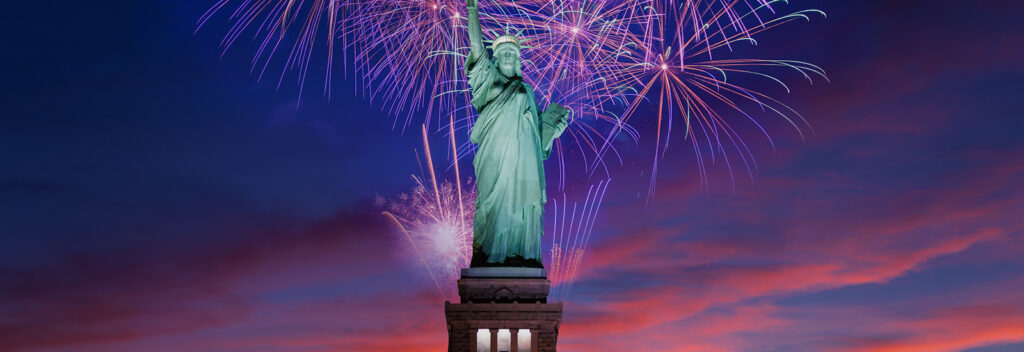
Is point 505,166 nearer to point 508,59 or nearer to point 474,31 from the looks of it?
point 508,59

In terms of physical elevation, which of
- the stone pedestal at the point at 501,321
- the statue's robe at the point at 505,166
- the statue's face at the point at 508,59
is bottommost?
the stone pedestal at the point at 501,321

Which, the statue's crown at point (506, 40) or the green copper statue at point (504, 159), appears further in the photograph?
the statue's crown at point (506, 40)

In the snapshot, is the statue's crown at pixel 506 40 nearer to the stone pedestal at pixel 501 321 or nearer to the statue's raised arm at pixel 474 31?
the statue's raised arm at pixel 474 31

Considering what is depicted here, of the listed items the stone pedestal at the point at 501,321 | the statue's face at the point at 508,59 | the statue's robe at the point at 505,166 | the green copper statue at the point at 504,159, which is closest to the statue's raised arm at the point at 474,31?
the green copper statue at the point at 504,159

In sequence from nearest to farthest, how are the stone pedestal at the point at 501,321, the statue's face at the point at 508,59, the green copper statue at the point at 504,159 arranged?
the stone pedestal at the point at 501,321
the green copper statue at the point at 504,159
the statue's face at the point at 508,59

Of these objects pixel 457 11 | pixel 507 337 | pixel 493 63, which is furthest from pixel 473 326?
pixel 457 11

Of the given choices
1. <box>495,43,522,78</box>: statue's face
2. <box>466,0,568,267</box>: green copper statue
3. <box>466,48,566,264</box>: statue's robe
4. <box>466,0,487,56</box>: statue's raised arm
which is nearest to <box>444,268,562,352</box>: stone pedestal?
<box>466,0,568,267</box>: green copper statue

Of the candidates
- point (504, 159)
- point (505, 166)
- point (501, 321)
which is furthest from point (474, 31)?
point (501, 321)

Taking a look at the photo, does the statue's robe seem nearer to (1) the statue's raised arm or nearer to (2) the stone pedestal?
(1) the statue's raised arm
